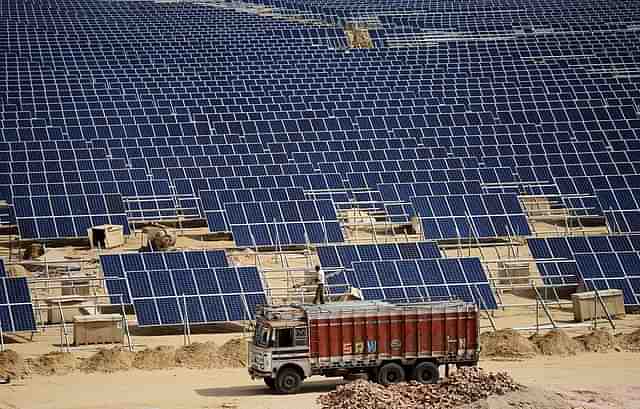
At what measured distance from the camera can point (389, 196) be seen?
45781mm

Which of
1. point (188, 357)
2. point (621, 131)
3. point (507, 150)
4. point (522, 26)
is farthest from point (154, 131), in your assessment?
point (522, 26)

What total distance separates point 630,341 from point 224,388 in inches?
397

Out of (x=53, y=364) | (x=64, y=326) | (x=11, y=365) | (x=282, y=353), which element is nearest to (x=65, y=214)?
(x=64, y=326)

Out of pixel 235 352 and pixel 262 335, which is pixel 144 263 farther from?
pixel 262 335

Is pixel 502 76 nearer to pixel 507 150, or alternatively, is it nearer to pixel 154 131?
pixel 507 150

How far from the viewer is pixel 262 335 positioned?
2602cm

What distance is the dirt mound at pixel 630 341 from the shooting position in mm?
31109

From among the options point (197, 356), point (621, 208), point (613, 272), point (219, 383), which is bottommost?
point (219, 383)

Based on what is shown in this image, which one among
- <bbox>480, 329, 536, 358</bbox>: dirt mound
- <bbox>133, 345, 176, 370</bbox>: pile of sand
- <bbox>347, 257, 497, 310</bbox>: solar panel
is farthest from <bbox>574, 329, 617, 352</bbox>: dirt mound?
<bbox>133, 345, 176, 370</bbox>: pile of sand

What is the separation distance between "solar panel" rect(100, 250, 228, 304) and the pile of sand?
386 centimetres

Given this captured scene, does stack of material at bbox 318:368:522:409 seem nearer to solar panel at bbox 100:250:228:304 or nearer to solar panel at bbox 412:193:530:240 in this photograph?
solar panel at bbox 100:250:228:304

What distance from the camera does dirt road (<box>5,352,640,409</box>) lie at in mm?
25188

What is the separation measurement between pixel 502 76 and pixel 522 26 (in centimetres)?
1681

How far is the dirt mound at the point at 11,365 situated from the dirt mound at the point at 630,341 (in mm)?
13336
